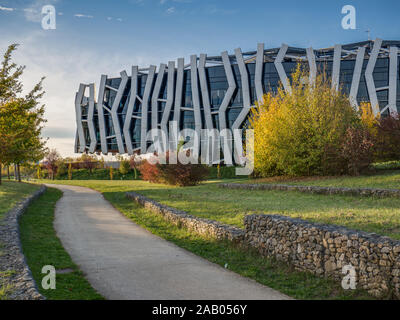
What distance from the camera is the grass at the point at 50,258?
557 centimetres

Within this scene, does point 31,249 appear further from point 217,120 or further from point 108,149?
point 108,149

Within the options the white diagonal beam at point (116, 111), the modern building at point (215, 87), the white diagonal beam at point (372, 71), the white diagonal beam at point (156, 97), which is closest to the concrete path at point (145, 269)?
the modern building at point (215, 87)

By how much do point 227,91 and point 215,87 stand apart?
3.06 meters

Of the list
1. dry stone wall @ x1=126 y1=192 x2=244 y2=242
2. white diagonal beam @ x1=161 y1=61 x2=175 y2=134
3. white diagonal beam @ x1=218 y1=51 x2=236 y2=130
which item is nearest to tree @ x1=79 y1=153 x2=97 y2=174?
Result: white diagonal beam @ x1=161 y1=61 x2=175 y2=134

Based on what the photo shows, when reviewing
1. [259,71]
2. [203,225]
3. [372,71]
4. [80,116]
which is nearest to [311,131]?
[203,225]

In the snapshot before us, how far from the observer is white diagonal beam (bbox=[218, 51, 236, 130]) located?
1834 inches

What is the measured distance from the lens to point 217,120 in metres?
49.0

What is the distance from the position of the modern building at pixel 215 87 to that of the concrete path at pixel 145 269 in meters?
35.6

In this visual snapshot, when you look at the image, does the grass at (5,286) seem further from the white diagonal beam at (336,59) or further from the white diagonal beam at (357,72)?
the white diagonal beam at (357,72)

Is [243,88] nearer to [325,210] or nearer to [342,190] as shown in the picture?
[342,190]

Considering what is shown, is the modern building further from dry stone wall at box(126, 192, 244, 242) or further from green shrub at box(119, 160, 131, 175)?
dry stone wall at box(126, 192, 244, 242)

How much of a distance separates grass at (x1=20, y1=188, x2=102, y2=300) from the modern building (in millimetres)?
35950

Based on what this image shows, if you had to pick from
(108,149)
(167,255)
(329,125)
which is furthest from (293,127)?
(108,149)

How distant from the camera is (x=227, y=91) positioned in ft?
153
